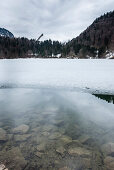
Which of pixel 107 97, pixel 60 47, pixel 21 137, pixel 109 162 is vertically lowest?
pixel 109 162

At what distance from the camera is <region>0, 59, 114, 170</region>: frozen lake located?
4836mm

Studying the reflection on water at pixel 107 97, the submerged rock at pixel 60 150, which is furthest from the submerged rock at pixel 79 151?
the reflection on water at pixel 107 97

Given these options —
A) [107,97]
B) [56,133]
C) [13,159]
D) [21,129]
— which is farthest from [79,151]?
[107,97]

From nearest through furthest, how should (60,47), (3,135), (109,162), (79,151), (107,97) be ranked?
(109,162) < (79,151) < (3,135) < (107,97) < (60,47)

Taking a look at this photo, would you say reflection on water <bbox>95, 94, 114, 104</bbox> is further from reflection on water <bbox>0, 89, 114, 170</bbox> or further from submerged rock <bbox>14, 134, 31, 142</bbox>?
submerged rock <bbox>14, 134, 31, 142</bbox>

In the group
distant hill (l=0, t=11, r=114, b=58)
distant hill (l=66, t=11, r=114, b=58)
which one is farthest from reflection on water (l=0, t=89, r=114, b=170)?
distant hill (l=0, t=11, r=114, b=58)

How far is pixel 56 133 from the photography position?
21.5 feet

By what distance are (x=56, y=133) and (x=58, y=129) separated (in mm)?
399

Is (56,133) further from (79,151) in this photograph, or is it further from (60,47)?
(60,47)

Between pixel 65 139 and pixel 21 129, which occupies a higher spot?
pixel 21 129

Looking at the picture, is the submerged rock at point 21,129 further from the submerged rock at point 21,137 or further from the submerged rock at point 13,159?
the submerged rock at point 13,159

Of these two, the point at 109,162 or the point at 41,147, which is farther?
the point at 41,147

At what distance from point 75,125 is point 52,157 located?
2529mm

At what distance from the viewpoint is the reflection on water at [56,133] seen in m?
4.81
